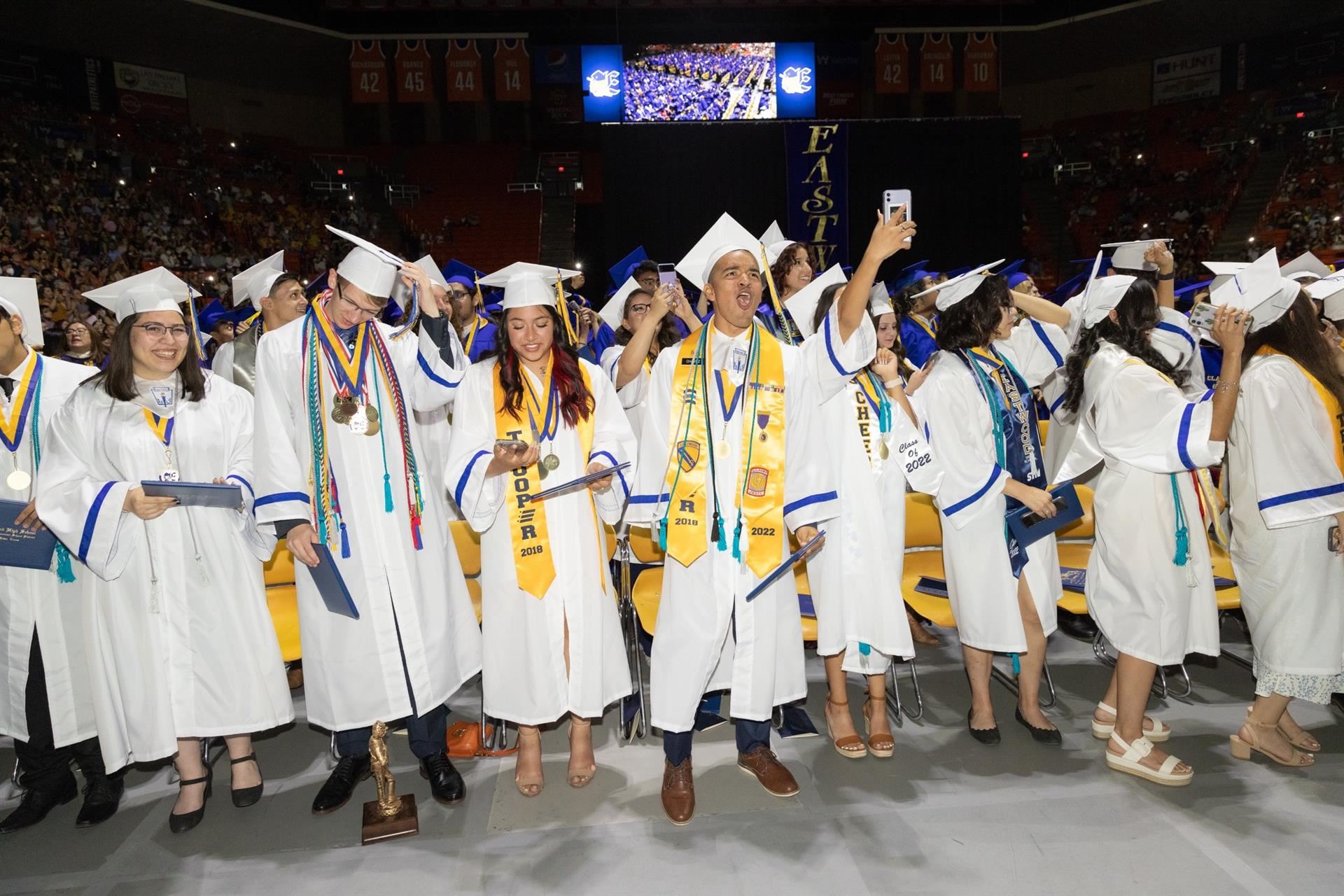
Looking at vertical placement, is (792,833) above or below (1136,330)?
below

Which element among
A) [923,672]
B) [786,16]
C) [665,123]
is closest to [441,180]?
[786,16]

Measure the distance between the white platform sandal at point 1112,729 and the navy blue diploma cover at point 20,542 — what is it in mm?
4486

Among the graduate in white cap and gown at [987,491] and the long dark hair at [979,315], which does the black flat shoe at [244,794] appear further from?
the long dark hair at [979,315]

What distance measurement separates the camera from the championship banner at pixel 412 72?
24359mm

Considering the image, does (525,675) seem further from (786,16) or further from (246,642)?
(786,16)

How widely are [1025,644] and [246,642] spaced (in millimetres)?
3266

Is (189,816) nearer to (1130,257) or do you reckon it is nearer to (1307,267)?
(1130,257)

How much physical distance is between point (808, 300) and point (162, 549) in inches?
115

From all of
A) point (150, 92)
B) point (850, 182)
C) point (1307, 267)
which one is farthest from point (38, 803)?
point (150, 92)

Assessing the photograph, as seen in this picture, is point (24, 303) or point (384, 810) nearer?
point (384, 810)

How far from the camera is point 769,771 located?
143 inches

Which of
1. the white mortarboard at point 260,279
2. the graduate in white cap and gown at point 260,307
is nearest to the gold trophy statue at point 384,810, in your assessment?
the graduate in white cap and gown at point 260,307

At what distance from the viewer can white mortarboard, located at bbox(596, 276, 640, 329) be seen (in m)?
5.52

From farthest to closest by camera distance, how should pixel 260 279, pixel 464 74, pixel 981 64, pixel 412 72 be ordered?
pixel 464 74 < pixel 412 72 < pixel 981 64 < pixel 260 279
